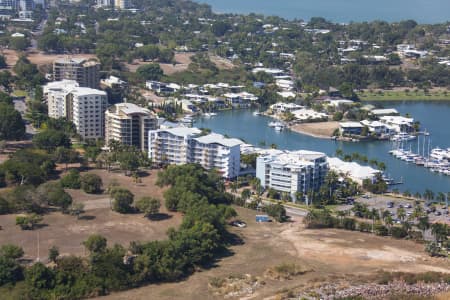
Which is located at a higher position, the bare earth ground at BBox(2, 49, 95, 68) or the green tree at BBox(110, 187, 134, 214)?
the bare earth ground at BBox(2, 49, 95, 68)

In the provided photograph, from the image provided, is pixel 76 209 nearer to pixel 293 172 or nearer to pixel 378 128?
pixel 293 172

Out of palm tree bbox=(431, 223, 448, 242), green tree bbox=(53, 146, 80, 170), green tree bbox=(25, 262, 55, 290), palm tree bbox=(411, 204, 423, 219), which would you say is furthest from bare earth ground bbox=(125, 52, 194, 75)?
green tree bbox=(25, 262, 55, 290)

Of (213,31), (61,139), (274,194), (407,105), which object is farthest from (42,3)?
(274,194)

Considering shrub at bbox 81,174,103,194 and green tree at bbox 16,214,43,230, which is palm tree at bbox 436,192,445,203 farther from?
green tree at bbox 16,214,43,230

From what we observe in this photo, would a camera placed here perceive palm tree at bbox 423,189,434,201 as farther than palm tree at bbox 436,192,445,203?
Yes

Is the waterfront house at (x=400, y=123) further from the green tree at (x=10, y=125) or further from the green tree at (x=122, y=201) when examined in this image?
the green tree at (x=122, y=201)

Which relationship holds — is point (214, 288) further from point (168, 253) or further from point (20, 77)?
point (20, 77)

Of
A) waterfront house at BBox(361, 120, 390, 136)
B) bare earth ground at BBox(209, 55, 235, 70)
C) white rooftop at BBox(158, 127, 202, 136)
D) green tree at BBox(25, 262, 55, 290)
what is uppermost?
bare earth ground at BBox(209, 55, 235, 70)
